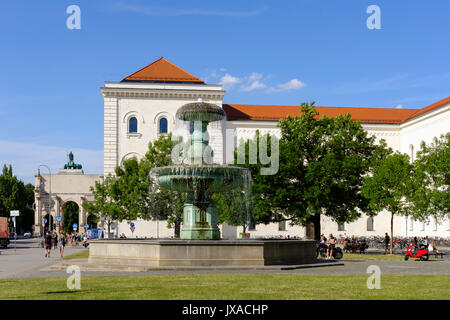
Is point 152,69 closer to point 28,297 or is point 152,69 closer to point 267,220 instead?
point 267,220

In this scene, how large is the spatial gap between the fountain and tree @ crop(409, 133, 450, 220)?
2000cm

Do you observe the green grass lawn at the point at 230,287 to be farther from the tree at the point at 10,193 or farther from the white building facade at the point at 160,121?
the tree at the point at 10,193

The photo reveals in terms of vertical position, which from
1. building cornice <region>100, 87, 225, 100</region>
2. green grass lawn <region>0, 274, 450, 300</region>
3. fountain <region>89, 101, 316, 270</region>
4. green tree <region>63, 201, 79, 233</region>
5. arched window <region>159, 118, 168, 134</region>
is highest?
building cornice <region>100, 87, 225, 100</region>

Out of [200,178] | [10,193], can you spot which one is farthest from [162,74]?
[10,193]

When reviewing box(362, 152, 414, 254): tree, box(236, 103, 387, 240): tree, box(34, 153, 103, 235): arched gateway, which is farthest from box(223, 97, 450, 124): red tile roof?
box(34, 153, 103, 235): arched gateway

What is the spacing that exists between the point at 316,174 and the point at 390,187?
5045 mm

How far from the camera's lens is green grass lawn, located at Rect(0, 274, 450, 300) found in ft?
40.1

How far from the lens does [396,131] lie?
6969 centimetres

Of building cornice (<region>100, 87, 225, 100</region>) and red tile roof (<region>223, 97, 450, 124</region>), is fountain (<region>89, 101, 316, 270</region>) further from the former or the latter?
red tile roof (<region>223, 97, 450, 124</region>)

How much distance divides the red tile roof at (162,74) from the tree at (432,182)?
1097 inches

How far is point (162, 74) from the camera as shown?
63.6m

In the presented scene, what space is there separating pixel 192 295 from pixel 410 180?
30.6m

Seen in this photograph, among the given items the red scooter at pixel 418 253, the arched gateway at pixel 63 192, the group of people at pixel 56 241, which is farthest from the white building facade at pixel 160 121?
the arched gateway at pixel 63 192
